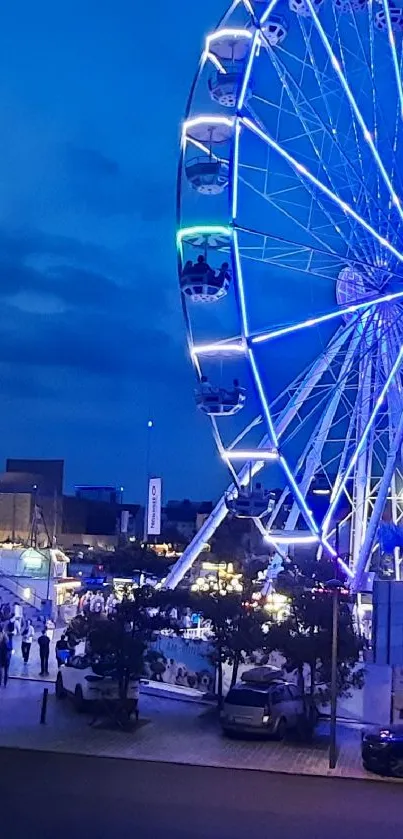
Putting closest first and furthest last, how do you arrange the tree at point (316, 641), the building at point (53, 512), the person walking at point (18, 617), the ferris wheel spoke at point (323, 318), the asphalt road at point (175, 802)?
the asphalt road at point (175, 802)
the tree at point (316, 641)
the ferris wheel spoke at point (323, 318)
the person walking at point (18, 617)
the building at point (53, 512)

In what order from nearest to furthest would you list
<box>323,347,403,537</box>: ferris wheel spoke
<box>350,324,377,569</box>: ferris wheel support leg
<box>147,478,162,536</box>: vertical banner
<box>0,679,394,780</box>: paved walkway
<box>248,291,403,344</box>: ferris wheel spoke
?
1. <box>0,679,394,780</box>: paved walkway
2. <box>248,291,403,344</box>: ferris wheel spoke
3. <box>323,347,403,537</box>: ferris wheel spoke
4. <box>350,324,377,569</box>: ferris wheel support leg
5. <box>147,478,162,536</box>: vertical banner

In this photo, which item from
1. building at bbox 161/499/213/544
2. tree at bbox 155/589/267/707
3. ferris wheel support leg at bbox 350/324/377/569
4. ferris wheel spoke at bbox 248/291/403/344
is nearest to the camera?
ferris wheel spoke at bbox 248/291/403/344

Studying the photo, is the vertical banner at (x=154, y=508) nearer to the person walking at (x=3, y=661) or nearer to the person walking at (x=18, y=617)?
the person walking at (x=18, y=617)

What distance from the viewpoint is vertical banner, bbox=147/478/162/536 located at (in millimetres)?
47006

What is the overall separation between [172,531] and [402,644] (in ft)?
255

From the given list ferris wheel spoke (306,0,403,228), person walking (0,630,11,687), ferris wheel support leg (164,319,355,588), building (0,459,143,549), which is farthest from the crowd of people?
building (0,459,143,549)

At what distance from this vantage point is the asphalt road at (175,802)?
Result: 10.7 m

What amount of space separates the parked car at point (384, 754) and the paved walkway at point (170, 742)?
0.69 ft

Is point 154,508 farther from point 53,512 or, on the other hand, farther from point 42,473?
point 42,473

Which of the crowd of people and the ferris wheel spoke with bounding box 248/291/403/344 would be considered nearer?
the ferris wheel spoke with bounding box 248/291/403/344

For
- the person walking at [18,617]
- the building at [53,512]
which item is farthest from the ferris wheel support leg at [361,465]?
the building at [53,512]

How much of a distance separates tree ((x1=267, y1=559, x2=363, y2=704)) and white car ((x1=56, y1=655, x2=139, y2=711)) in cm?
293

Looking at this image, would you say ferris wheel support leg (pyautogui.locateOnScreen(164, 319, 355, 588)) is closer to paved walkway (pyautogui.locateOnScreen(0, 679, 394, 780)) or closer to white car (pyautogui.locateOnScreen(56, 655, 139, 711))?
white car (pyautogui.locateOnScreen(56, 655, 139, 711))

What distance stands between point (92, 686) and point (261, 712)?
339 centimetres
